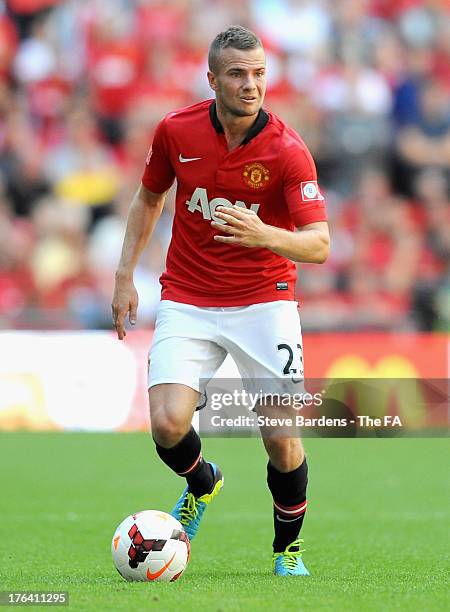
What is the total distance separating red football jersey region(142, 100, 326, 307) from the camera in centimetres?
621

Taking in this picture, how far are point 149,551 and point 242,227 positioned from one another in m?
1.60

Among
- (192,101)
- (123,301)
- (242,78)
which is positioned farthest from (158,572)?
(192,101)

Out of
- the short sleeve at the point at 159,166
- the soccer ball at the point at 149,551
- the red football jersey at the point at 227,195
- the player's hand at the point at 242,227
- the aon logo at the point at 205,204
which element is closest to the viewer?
the player's hand at the point at 242,227

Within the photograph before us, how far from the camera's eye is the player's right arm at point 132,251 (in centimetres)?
669

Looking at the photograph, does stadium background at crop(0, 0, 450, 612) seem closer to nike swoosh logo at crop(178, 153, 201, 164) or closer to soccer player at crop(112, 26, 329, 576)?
soccer player at crop(112, 26, 329, 576)

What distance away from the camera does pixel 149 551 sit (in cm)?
594

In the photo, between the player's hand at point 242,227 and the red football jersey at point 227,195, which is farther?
the red football jersey at point 227,195

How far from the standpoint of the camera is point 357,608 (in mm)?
5234

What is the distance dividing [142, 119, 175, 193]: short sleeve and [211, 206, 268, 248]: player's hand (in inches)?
38.7

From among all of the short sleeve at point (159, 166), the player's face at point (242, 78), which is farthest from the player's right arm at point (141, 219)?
the player's face at point (242, 78)

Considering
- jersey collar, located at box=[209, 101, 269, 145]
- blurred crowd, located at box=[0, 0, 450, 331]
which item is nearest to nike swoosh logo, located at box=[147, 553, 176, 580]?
jersey collar, located at box=[209, 101, 269, 145]

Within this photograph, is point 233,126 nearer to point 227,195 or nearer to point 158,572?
point 227,195

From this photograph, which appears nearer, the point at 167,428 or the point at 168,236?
the point at 167,428

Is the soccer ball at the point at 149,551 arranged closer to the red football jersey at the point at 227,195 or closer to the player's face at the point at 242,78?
the red football jersey at the point at 227,195
